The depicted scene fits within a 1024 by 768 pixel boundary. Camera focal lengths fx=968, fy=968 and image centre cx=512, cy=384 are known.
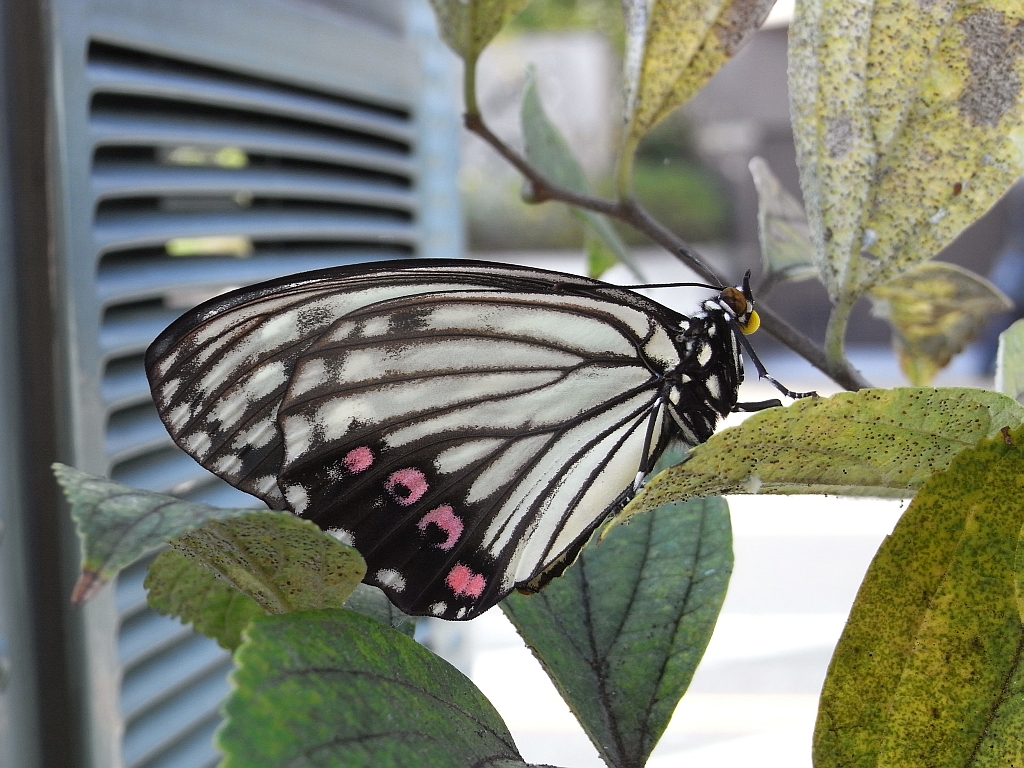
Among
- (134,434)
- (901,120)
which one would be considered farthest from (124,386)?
(901,120)

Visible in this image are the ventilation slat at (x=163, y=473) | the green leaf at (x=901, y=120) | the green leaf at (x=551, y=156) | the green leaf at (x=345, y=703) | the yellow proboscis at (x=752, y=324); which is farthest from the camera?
the ventilation slat at (x=163, y=473)

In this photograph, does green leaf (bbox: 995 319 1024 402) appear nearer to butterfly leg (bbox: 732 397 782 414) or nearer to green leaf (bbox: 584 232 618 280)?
butterfly leg (bbox: 732 397 782 414)

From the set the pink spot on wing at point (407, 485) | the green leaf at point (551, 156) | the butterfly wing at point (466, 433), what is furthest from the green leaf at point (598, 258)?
the pink spot on wing at point (407, 485)

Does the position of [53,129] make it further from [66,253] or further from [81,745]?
[81,745]

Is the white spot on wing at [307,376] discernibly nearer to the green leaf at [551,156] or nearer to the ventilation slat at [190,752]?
the green leaf at [551,156]

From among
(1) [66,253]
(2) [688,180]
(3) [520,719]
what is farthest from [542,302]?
(2) [688,180]

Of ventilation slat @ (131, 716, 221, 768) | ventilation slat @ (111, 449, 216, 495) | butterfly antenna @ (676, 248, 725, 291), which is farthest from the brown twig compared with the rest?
ventilation slat @ (131, 716, 221, 768)
